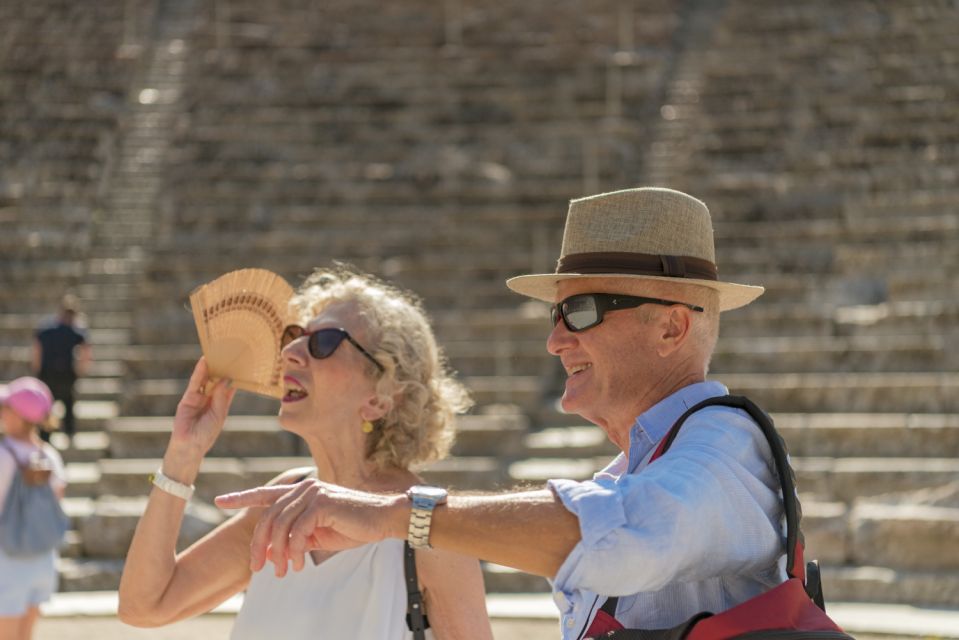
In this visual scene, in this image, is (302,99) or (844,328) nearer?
(844,328)

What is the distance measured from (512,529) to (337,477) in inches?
60.0

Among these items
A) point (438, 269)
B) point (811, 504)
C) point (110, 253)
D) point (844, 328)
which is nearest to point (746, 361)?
point (844, 328)

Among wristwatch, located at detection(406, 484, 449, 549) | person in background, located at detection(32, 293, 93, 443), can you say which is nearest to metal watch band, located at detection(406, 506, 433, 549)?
wristwatch, located at detection(406, 484, 449, 549)

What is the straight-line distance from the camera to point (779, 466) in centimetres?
181

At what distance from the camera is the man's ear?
2078 millimetres

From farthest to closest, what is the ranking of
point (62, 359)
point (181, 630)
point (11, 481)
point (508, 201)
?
1. point (508, 201)
2. point (62, 359)
3. point (181, 630)
4. point (11, 481)

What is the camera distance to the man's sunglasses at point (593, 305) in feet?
6.75

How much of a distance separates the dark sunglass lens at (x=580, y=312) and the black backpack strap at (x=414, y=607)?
3.05 feet

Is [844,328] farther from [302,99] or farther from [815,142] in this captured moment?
[302,99]

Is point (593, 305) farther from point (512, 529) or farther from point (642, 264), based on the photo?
point (512, 529)

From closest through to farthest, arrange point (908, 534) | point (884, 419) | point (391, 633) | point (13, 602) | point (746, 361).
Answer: point (391, 633)
point (13, 602)
point (908, 534)
point (884, 419)
point (746, 361)

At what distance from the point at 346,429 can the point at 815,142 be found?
399 inches

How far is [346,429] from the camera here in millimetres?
3102

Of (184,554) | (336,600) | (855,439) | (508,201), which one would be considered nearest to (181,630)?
(184,554)
